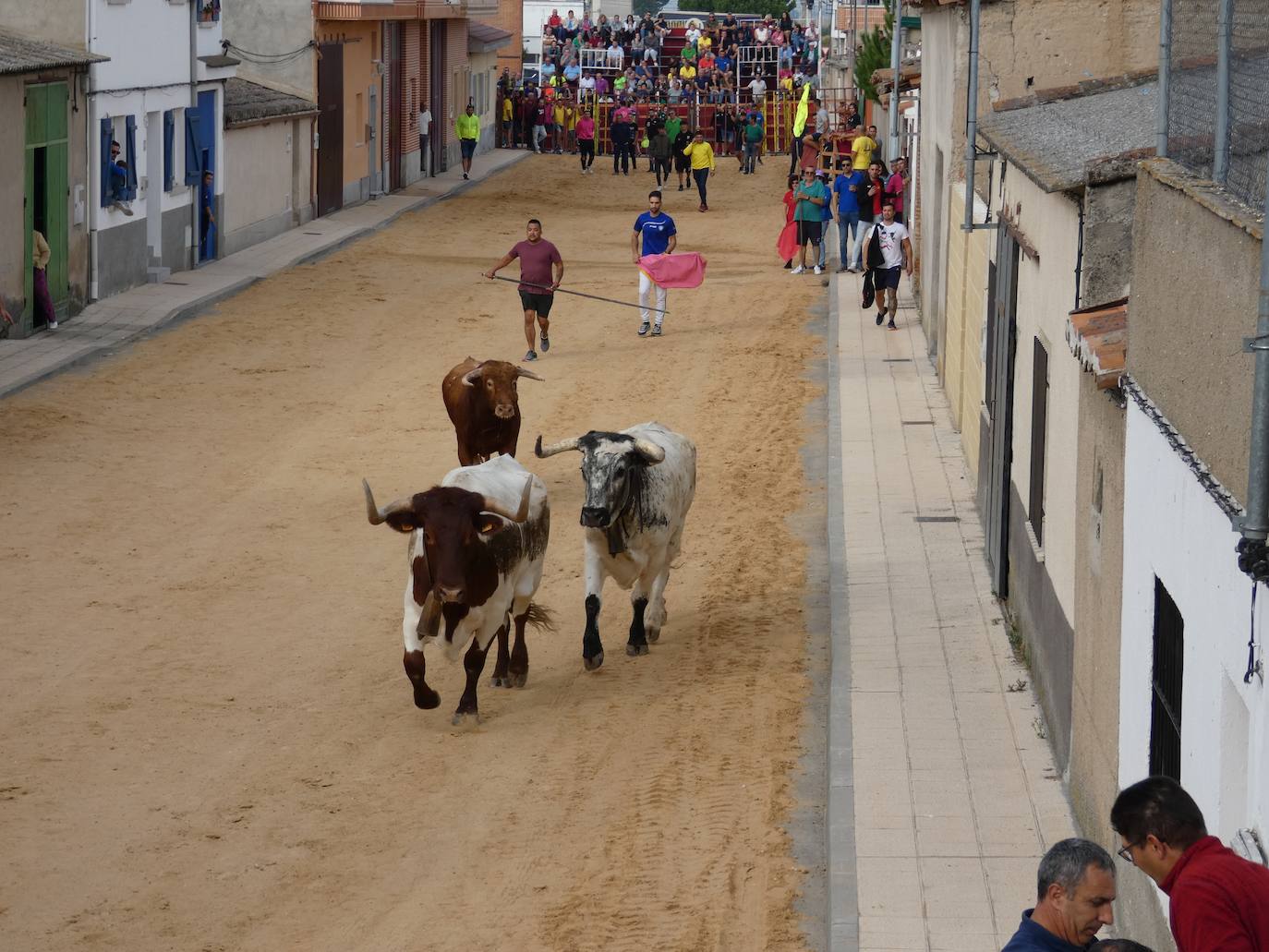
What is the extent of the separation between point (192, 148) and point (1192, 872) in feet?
91.7

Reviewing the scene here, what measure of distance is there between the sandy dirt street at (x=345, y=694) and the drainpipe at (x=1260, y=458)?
3.61m

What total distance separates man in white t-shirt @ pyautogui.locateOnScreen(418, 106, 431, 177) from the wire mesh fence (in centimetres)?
3885

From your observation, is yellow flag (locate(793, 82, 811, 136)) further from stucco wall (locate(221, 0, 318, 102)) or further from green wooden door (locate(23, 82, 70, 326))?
green wooden door (locate(23, 82, 70, 326))

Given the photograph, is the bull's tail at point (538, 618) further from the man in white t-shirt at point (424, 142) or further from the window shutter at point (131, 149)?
the man in white t-shirt at point (424, 142)

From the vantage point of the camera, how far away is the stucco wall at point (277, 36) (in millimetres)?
37969

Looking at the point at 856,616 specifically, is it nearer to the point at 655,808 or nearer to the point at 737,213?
the point at 655,808

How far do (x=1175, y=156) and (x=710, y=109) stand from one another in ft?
166

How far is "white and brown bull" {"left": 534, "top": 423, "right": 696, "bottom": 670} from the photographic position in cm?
1202

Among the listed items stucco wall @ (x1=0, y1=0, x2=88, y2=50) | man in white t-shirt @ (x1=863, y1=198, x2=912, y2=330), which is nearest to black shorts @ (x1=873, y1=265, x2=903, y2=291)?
man in white t-shirt @ (x1=863, y1=198, x2=912, y2=330)

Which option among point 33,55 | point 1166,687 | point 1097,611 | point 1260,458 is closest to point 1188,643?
point 1166,687

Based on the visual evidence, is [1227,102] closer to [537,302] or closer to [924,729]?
[924,729]

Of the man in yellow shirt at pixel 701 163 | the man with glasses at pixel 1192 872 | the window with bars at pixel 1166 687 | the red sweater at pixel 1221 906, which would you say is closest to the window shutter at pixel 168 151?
the man in yellow shirt at pixel 701 163

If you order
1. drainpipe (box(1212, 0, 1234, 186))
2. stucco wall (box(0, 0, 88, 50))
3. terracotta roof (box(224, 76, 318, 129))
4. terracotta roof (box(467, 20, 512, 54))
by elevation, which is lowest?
drainpipe (box(1212, 0, 1234, 186))

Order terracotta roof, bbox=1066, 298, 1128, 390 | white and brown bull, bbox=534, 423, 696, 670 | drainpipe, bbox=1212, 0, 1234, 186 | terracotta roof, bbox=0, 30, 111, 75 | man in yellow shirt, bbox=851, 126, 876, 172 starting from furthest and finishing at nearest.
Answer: man in yellow shirt, bbox=851, 126, 876, 172 < terracotta roof, bbox=0, 30, 111, 75 < white and brown bull, bbox=534, 423, 696, 670 < terracotta roof, bbox=1066, 298, 1128, 390 < drainpipe, bbox=1212, 0, 1234, 186
